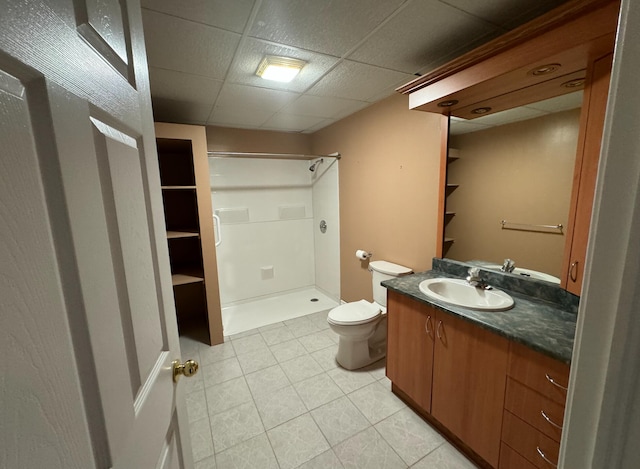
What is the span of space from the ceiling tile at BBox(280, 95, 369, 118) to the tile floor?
2.28m

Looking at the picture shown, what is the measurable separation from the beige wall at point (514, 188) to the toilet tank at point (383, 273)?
450 mm

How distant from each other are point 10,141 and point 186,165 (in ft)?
9.75

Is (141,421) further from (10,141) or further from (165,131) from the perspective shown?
(165,131)

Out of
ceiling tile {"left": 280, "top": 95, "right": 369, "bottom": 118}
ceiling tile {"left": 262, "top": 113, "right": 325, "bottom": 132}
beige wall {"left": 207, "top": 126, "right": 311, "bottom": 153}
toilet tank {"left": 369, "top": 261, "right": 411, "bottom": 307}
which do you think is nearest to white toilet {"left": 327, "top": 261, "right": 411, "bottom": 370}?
toilet tank {"left": 369, "top": 261, "right": 411, "bottom": 307}

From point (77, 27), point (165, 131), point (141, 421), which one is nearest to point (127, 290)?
point (141, 421)

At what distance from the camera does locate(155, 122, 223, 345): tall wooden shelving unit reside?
230cm

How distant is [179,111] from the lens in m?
2.50

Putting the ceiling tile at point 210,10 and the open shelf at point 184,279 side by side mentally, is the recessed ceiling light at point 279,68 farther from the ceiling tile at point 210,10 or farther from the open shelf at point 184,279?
the open shelf at point 184,279

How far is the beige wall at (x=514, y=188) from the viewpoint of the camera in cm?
136

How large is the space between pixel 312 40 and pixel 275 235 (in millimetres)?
2555

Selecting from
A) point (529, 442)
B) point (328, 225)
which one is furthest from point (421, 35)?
point (328, 225)

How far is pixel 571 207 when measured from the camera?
1.26 m

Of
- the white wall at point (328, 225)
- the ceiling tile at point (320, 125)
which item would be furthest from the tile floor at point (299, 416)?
the ceiling tile at point (320, 125)

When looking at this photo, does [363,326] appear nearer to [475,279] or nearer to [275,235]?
[475,279]
